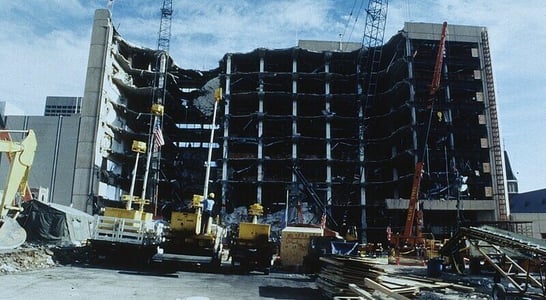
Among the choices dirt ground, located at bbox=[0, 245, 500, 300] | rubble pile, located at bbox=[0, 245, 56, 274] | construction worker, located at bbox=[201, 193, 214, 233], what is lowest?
dirt ground, located at bbox=[0, 245, 500, 300]

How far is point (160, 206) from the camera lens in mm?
69000

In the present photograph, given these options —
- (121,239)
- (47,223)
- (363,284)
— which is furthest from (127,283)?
(47,223)

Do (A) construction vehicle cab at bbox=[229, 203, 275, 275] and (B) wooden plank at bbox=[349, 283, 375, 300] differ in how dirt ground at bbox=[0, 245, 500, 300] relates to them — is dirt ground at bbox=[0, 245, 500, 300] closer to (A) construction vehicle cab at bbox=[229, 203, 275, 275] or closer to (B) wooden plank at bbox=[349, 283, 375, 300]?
(A) construction vehicle cab at bbox=[229, 203, 275, 275]

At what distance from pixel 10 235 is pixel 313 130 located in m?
60.1

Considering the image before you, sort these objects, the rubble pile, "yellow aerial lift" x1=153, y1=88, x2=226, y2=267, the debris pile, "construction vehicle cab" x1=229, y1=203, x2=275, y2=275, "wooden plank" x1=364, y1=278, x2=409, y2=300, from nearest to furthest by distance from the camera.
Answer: "wooden plank" x1=364, y1=278, x2=409, y2=300 → the debris pile → the rubble pile → "yellow aerial lift" x1=153, y1=88, x2=226, y2=267 → "construction vehicle cab" x1=229, y1=203, x2=275, y2=275

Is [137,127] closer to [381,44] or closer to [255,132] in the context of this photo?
[255,132]

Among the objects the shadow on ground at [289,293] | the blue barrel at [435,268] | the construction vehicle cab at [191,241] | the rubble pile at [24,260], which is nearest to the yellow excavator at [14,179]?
the rubble pile at [24,260]

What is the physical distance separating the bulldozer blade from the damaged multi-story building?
142 ft

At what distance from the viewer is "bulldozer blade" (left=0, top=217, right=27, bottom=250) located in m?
16.8

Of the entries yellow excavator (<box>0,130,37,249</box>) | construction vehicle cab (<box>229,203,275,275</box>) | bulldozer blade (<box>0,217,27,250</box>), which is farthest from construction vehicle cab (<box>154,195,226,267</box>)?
yellow excavator (<box>0,130,37,249</box>)

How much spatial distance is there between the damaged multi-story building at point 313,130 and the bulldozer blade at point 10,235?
142 feet

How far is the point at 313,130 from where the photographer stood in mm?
74000

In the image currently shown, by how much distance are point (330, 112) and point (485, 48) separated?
88.8 ft

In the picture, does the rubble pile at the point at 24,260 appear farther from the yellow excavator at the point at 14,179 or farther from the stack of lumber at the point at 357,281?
the stack of lumber at the point at 357,281
